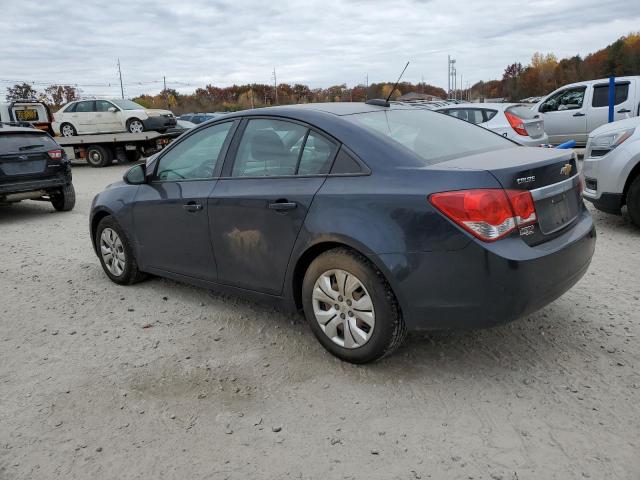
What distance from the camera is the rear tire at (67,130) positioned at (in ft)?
68.5

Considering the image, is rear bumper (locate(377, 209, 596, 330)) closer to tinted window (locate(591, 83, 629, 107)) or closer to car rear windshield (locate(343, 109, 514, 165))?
car rear windshield (locate(343, 109, 514, 165))

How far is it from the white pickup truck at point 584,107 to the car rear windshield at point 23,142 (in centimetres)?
1035

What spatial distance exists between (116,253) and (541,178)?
12.4 feet

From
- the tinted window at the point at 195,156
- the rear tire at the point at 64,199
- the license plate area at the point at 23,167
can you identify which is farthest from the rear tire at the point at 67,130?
the tinted window at the point at 195,156

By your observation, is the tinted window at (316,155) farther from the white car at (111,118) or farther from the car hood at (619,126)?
the white car at (111,118)

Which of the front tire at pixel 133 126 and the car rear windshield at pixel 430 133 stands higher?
the front tire at pixel 133 126

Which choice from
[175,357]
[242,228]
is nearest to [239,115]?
[242,228]

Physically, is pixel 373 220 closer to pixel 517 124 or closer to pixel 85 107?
pixel 517 124

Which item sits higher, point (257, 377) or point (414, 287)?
point (414, 287)

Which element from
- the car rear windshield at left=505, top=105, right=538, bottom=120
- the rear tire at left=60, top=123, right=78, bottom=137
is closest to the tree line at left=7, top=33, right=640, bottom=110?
the rear tire at left=60, top=123, right=78, bottom=137

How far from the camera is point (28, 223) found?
9.18 meters

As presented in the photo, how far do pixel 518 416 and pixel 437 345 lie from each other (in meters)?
0.88

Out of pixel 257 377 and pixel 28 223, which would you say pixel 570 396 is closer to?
pixel 257 377

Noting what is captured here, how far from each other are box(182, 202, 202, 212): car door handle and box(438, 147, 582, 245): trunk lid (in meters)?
1.86
